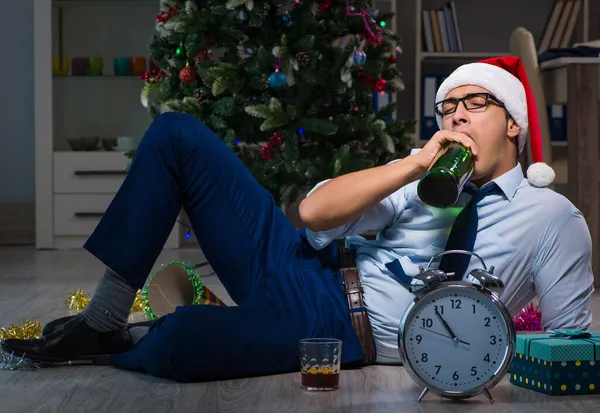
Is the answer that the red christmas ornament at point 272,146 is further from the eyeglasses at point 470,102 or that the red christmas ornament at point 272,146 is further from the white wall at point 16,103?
the white wall at point 16,103

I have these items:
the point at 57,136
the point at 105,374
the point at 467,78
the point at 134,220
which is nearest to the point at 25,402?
the point at 105,374

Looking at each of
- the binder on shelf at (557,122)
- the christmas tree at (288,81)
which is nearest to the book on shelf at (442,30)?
the binder on shelf at (557,122)

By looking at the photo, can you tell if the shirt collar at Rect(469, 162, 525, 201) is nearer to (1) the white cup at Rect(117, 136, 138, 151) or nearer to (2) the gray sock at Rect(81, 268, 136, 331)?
(2) the gray sock at Rect(81, 268, 136, 331)

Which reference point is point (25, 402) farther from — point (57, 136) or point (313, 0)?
point (57, 136)

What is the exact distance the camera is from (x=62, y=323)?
88.7 inches

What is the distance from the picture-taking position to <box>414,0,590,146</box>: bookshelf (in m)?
5.77

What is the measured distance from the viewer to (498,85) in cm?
204

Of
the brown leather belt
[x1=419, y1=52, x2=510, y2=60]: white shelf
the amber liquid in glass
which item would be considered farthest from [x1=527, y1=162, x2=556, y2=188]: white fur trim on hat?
[x1=419, y1=52, x2=510, y2=60]: white shelf

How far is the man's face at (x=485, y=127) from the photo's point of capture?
1.98 meters

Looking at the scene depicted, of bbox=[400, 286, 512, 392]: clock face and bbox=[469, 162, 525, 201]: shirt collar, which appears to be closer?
bbox=[400, 286, 512, 392]: clock face

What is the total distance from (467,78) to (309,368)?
66cm

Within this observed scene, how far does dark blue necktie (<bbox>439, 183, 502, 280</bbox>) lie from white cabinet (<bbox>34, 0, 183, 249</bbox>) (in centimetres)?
384

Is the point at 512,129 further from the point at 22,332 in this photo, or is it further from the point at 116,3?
the point at 116,3

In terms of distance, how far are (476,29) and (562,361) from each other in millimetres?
4494
